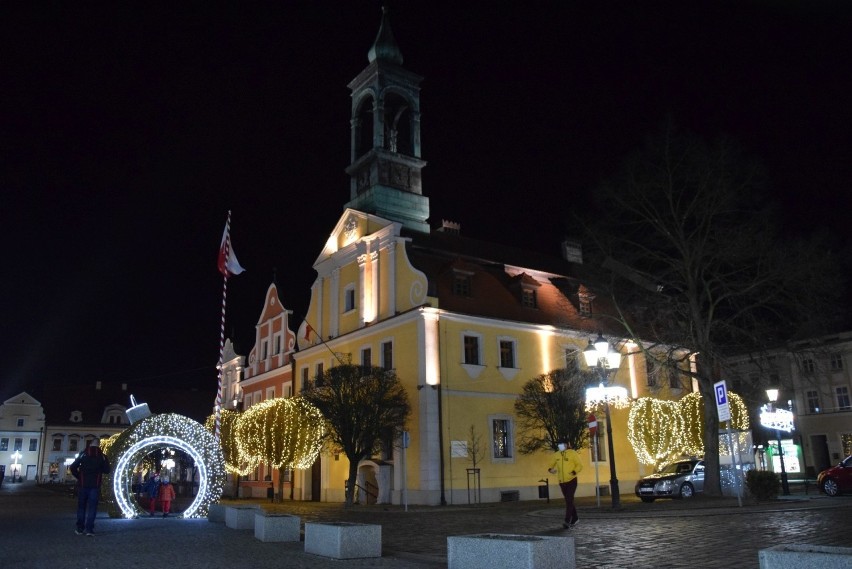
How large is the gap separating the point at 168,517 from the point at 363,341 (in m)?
16.0

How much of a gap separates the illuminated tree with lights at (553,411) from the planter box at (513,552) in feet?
71.4

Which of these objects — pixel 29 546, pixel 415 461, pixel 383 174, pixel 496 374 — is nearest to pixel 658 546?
pixel 29 546

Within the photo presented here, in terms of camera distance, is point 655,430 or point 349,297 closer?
point 655,430

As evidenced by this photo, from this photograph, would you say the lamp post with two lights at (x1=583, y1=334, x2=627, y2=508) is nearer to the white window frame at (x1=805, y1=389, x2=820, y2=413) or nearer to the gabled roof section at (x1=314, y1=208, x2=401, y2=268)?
the gabled roof section at (x1=314, y1=208, x2=401, y2=268)

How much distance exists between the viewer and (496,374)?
111 feet

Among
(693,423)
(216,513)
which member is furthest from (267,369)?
(216,513)

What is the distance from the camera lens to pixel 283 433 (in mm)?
32062

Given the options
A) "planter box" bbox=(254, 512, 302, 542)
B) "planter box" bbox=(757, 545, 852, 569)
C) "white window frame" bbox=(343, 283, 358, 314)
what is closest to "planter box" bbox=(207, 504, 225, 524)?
"planter box" bbox=(254, 512, 302, 542)

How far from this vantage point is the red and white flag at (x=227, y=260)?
101 feet

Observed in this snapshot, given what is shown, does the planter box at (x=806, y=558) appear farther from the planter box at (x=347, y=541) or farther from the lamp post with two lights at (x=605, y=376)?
the lamp post with two lights at (x=605, y=376)

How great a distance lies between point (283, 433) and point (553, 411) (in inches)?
463

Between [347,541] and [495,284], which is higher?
[495,284]

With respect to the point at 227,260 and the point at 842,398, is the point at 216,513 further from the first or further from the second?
the point at 842,398

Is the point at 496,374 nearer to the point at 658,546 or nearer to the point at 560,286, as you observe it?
the point at 560,286
